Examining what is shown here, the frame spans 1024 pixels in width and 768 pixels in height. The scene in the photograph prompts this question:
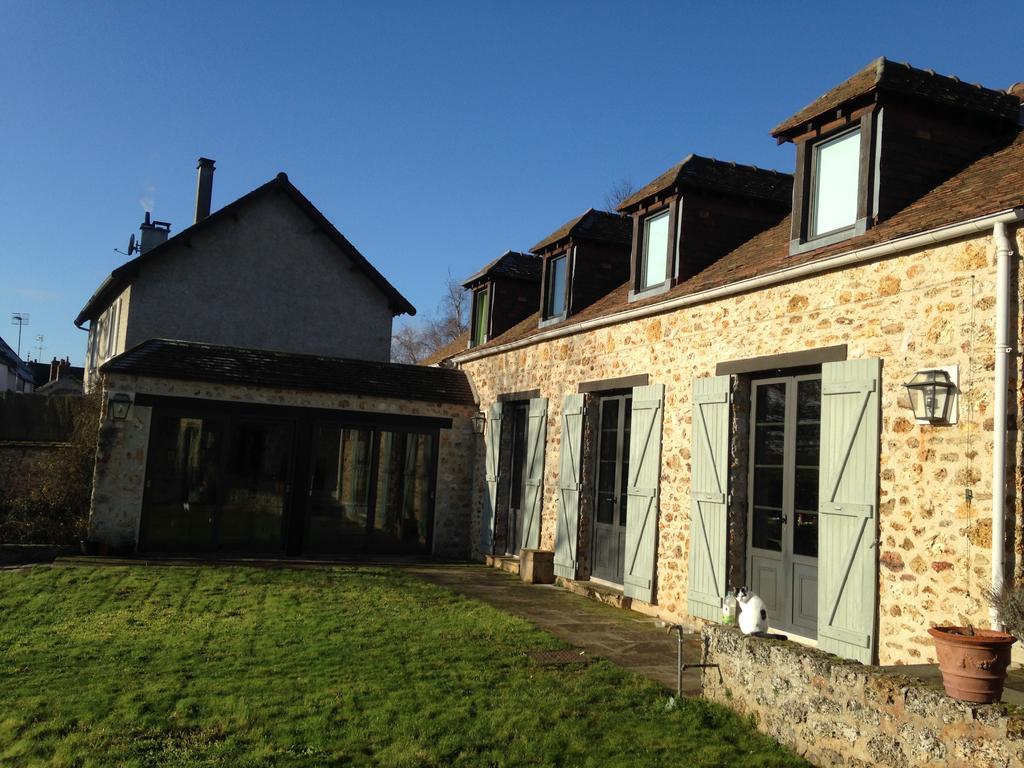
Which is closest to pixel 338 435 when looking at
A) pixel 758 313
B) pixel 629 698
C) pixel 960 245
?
pixel 758 313

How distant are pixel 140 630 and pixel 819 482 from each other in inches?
231

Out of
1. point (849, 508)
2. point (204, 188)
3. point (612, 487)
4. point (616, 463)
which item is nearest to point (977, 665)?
point (849, 508)

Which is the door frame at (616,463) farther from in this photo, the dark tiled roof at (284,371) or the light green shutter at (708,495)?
the dark tiled roof at (284,371)

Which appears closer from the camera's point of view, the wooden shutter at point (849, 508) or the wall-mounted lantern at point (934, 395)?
the wall-mounted lantern at point (934, 395)

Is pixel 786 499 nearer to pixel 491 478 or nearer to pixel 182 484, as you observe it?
pixel 491 478

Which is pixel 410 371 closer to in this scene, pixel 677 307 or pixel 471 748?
pixel 677 307

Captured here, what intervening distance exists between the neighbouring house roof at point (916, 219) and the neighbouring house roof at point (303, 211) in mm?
9298

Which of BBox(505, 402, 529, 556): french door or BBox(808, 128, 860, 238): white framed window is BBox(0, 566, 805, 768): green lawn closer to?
BBox(505, 402, 529, 556): french door

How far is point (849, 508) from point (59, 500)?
1173cm

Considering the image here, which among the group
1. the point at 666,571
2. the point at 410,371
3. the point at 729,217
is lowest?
the point at 666,571

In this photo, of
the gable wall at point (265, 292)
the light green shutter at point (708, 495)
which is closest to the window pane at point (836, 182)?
the light green shutter at point (708, 495)

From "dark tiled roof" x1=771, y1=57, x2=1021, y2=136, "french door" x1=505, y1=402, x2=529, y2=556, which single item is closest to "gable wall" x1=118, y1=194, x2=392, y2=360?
"french door" x1=505, y1=402, x2=529, y2=556

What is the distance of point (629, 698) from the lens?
5.69m

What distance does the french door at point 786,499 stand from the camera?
24.0ft
